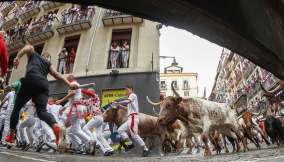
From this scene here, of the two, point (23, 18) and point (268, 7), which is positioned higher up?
point (23, 18)

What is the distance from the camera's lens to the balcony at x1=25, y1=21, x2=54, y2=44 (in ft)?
74.9

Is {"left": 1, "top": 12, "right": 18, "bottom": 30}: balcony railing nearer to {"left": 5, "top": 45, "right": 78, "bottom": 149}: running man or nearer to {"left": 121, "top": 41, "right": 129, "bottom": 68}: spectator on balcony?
{"left": 121, "top": 41, "right": 129, "bottom": 68}: spectator on balcony

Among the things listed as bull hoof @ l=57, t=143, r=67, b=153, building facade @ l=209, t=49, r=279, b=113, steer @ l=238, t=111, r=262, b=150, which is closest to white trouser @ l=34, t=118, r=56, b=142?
bull hoof @ l=57, t=143, r=67, b=153

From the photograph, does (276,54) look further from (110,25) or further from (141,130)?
(110,25)

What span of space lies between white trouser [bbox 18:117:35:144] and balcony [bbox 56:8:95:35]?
10.7m

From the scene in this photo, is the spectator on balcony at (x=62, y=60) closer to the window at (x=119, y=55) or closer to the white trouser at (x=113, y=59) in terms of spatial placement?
the window at (x=119, y=55)

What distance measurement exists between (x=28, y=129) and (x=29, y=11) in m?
17.8

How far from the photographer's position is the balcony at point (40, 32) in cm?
2283

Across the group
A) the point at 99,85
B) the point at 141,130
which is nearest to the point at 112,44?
the point at 99,85

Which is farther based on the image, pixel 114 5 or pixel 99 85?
pixel 99 85

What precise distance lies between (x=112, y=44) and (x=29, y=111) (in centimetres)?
1059

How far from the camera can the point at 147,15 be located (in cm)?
216

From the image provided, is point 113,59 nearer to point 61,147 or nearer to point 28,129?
point 28,129

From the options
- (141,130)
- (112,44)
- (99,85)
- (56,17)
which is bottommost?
(141,130)
